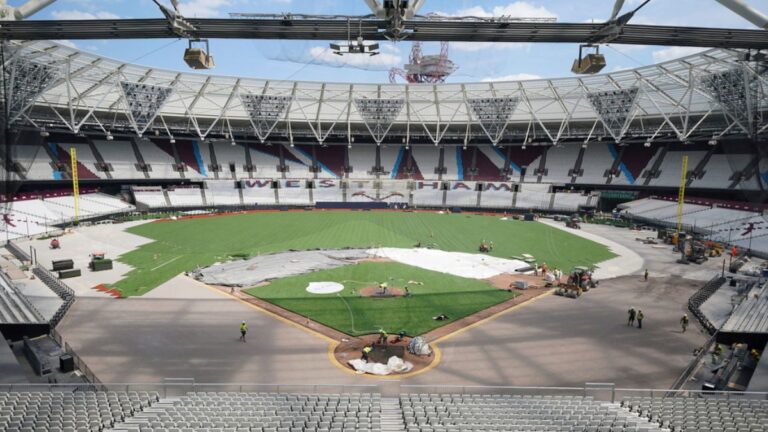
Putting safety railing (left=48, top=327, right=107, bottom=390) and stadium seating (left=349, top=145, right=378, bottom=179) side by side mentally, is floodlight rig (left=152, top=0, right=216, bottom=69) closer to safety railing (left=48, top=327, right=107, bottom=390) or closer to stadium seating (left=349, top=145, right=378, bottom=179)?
safety railing (left=48, top=327, right=107, bottom=390)

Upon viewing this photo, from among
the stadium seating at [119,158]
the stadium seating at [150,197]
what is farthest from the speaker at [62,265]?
the stadium seating at [119,158]

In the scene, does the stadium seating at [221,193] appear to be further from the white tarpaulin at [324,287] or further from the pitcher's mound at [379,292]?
the pitcher's mound at [379,292]

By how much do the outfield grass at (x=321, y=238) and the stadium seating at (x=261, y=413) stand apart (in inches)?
630

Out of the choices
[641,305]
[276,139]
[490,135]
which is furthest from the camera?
[276,139]

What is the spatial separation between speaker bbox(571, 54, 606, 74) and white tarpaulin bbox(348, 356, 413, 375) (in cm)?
1251

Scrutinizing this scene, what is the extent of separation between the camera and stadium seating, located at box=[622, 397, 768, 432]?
10727 millimetres

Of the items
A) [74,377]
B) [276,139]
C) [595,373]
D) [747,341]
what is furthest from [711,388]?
[276,139]

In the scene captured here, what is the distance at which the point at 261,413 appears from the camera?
1135cm

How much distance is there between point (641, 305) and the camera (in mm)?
24375

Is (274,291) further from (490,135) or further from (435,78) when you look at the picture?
(435,78)

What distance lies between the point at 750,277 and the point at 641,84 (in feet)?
103

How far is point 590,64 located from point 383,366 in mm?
13096

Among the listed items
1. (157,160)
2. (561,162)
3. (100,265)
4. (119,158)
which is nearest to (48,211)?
(119,158)

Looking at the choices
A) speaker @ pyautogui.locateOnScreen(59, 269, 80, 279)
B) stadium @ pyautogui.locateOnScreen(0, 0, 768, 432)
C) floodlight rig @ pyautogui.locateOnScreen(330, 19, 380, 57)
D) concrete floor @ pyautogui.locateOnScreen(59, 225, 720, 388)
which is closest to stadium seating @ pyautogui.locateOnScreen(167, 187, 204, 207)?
stadium @ pyautogui.locateOnScreen(0, 0, 768, 432)
